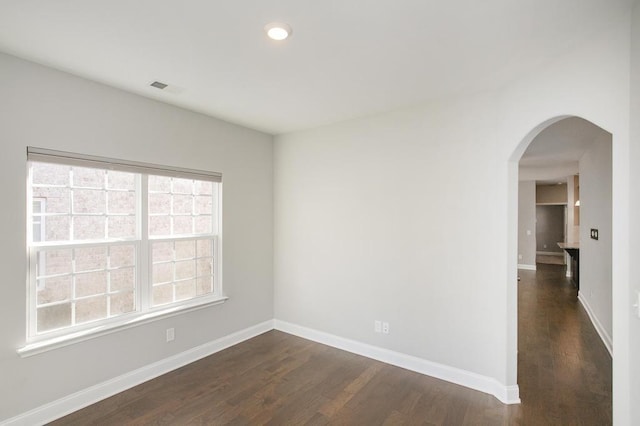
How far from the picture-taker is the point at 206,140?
3559mm

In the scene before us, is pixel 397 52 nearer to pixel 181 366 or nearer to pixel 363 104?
pixel 363 104

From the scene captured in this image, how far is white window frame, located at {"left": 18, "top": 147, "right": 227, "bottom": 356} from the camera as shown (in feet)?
7.84

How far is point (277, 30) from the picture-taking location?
1.93m

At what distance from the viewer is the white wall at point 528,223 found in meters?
9.07

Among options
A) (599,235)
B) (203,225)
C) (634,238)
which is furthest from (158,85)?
(599,235)

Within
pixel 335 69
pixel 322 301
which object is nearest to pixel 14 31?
pixel 335 69

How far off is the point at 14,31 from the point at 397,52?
2.46 meters

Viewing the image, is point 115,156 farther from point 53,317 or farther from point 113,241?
point 53,317

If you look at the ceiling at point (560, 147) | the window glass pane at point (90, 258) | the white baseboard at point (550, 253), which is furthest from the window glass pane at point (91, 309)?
the white baseboard at point (550, 253)

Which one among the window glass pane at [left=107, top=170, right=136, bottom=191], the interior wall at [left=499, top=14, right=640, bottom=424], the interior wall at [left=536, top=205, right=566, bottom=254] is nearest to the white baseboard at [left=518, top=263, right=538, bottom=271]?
the interior wall at [left=536, top=205, right=566, bottom=254]

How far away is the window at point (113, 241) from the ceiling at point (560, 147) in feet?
14.6

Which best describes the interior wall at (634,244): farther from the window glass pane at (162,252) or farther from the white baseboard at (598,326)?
the window glass pane at (162,252)

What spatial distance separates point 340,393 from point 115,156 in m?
2.93

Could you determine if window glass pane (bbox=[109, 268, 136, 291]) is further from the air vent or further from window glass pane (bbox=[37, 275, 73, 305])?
the air vent
